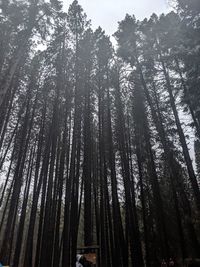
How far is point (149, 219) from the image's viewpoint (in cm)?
2458

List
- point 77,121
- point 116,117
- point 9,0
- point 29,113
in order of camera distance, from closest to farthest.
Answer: point 9,0 → point 77,121 → point 29,113 → point 116,117

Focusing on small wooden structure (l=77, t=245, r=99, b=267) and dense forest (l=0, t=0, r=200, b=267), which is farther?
dense forest (l=0, t=0, r=200, b=267)

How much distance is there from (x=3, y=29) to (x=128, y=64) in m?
10.1

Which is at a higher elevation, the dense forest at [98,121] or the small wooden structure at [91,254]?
the dense forest at [98,121]

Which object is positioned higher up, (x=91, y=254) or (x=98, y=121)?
(x=98, y=121)

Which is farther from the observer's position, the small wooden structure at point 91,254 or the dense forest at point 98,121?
the dense forest at point 98,121

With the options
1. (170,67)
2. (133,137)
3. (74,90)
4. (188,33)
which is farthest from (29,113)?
(188,33)

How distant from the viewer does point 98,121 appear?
75.6 feet

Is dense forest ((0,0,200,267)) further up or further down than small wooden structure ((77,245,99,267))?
further up

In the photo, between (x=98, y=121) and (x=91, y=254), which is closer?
(x=91, y=254)

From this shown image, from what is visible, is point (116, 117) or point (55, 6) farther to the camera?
point (116, 117)

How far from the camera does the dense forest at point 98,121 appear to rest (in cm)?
1684

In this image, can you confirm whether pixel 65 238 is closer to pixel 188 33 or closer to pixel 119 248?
pixel 119 248

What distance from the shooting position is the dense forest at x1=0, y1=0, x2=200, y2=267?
1684 cm
